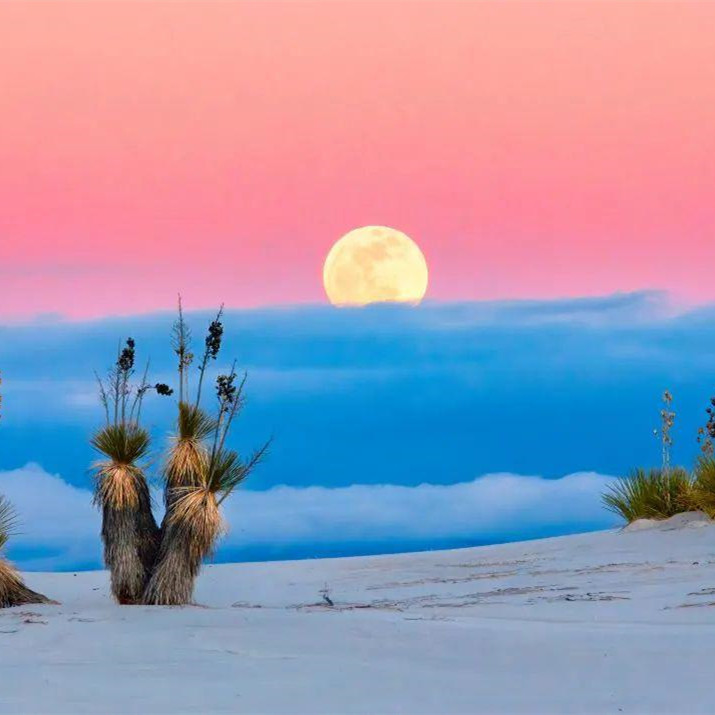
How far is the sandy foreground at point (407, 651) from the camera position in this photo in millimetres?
7297

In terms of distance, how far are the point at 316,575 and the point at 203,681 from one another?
996 cm

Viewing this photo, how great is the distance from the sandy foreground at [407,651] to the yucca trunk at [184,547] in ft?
2.14

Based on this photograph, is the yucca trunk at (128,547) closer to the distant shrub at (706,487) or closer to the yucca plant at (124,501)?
the yucca plant at (124,501)

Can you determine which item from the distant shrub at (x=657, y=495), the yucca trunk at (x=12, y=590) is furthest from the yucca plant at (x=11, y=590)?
the distant shrub at (x=657, y=495)

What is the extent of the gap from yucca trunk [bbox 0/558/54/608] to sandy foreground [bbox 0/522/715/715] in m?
0.61

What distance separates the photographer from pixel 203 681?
7.84 meters

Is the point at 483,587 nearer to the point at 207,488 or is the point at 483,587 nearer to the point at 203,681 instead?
the point at 207,488

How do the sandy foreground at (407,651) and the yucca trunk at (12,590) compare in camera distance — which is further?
the yucca trunk at (12,590)

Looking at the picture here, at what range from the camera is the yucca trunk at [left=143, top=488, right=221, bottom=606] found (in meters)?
13.2

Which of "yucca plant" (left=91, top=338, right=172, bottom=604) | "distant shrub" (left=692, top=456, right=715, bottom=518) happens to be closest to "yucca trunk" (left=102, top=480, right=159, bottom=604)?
"yucca plant" (left=91, top=338, right=172, bottom=604)

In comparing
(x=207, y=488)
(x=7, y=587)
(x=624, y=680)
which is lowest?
(x=624, y=680)

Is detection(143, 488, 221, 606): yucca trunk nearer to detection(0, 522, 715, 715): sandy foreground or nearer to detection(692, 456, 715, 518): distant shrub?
detection(0, 522, 715, 715): sandy foreground

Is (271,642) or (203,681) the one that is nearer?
(203,681)

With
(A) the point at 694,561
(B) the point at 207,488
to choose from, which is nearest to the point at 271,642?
(B) the point at 207,488
